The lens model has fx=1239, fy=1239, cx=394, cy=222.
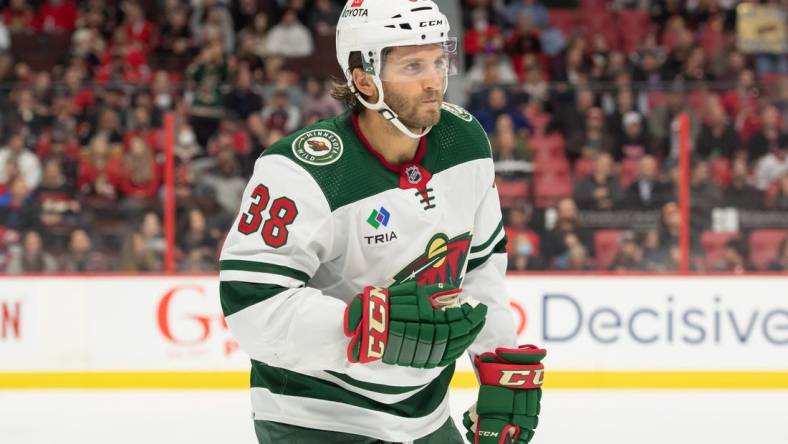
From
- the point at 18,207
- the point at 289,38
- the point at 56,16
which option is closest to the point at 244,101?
the point at 18,207

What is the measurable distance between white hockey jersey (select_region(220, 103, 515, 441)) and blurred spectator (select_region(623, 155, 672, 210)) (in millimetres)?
→ 4054

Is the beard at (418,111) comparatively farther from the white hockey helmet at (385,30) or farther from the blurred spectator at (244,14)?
the blurred spectator at (244,14)

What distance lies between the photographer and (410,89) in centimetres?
231

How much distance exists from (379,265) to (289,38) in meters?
7.22

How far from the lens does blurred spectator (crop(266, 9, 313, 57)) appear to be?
9.23 m

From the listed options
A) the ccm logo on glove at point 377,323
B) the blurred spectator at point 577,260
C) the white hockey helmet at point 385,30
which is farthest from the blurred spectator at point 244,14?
the ccm logo on glove at point 377,323

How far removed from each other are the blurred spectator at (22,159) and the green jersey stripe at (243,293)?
4.53 meters

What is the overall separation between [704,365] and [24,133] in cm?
370

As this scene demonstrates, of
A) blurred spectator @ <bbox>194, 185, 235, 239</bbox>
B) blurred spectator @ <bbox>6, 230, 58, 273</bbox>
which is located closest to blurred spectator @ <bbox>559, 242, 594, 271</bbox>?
blurred spectator @ <bbox>194, 185, 235, 239</bbox>

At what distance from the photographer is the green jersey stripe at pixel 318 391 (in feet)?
7.61

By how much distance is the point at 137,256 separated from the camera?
253 inches

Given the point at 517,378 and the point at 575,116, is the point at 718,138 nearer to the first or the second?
the point at 575,116

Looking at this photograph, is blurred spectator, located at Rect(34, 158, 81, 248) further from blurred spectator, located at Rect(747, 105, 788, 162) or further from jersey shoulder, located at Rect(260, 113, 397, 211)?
jersey shoulder, located at Rect(260, 113, 397, 211)

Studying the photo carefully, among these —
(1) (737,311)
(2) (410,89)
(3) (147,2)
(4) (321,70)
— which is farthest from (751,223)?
(3) (147,2)
